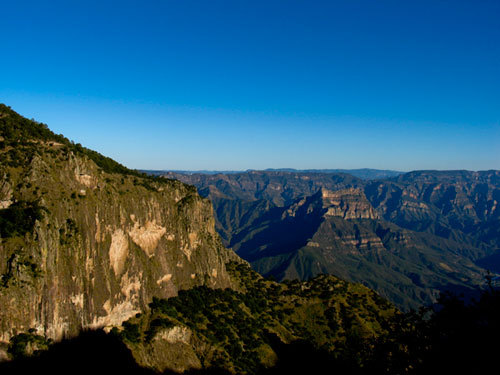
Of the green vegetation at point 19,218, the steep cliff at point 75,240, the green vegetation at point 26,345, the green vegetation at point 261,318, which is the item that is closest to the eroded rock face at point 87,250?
the steep cliff at point 75,240

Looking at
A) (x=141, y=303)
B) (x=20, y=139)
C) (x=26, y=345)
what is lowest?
(x=141, y=303)

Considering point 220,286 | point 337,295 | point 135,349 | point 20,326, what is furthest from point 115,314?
point 337,295

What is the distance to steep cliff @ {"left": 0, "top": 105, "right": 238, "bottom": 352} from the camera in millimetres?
68000

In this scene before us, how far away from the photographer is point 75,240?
81938 mm

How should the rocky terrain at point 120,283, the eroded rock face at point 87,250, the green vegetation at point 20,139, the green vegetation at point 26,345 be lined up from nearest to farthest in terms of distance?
1. the green vegetation at point 26,345
2. the eroded rock face at point 87,250
3. the rocky terrain at point 120,283
4. the green vegetation at point 20,139

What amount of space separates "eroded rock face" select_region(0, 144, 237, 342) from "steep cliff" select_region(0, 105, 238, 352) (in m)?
0.23

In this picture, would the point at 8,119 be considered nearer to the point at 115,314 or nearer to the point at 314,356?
the point at 115,314

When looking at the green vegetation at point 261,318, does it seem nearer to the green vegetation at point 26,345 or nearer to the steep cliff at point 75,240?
the steep cliff at point 75,240

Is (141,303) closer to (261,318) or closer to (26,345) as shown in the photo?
(26,345)

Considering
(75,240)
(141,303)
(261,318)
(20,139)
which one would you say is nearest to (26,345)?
(75,240)

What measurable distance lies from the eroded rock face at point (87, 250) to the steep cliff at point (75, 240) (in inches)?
9.2

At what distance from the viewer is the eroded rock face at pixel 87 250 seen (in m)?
67.8

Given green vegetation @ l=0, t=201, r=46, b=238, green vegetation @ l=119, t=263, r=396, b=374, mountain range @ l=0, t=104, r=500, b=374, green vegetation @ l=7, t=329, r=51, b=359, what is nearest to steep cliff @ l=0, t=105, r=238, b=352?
green vegetation @ l=0, t=201, r=46, b=238

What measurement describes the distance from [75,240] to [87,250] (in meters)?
4.97
